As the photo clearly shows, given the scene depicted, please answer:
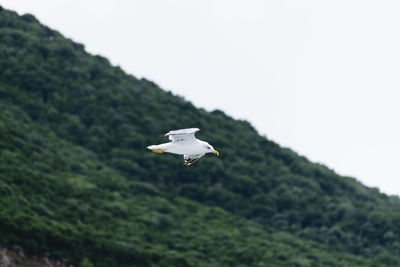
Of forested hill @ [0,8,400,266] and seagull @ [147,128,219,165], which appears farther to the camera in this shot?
forested hill @ [0,8,400,266]

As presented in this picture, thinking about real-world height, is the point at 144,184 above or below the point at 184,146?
below

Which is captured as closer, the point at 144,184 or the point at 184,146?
the point at 184,146

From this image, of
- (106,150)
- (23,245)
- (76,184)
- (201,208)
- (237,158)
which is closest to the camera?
(23,245)

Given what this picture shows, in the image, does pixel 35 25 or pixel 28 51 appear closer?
pixel 28 51

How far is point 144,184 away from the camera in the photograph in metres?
62.5

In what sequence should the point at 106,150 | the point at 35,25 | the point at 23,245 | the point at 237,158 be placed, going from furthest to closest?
the point at 35,25
the point at 237,158
the point at 106,150
the point at 23,245

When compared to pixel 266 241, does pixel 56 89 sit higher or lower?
higher

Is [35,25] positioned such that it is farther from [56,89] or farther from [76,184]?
[76,184]

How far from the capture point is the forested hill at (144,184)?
4828 centimetres

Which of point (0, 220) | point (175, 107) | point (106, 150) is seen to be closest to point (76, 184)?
point (106, 150)

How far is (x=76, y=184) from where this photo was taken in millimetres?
54688

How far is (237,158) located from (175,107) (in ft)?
24.4

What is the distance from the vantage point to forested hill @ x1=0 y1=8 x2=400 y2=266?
158ft

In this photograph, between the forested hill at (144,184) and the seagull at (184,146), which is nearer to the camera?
the seagull at (184,146)
